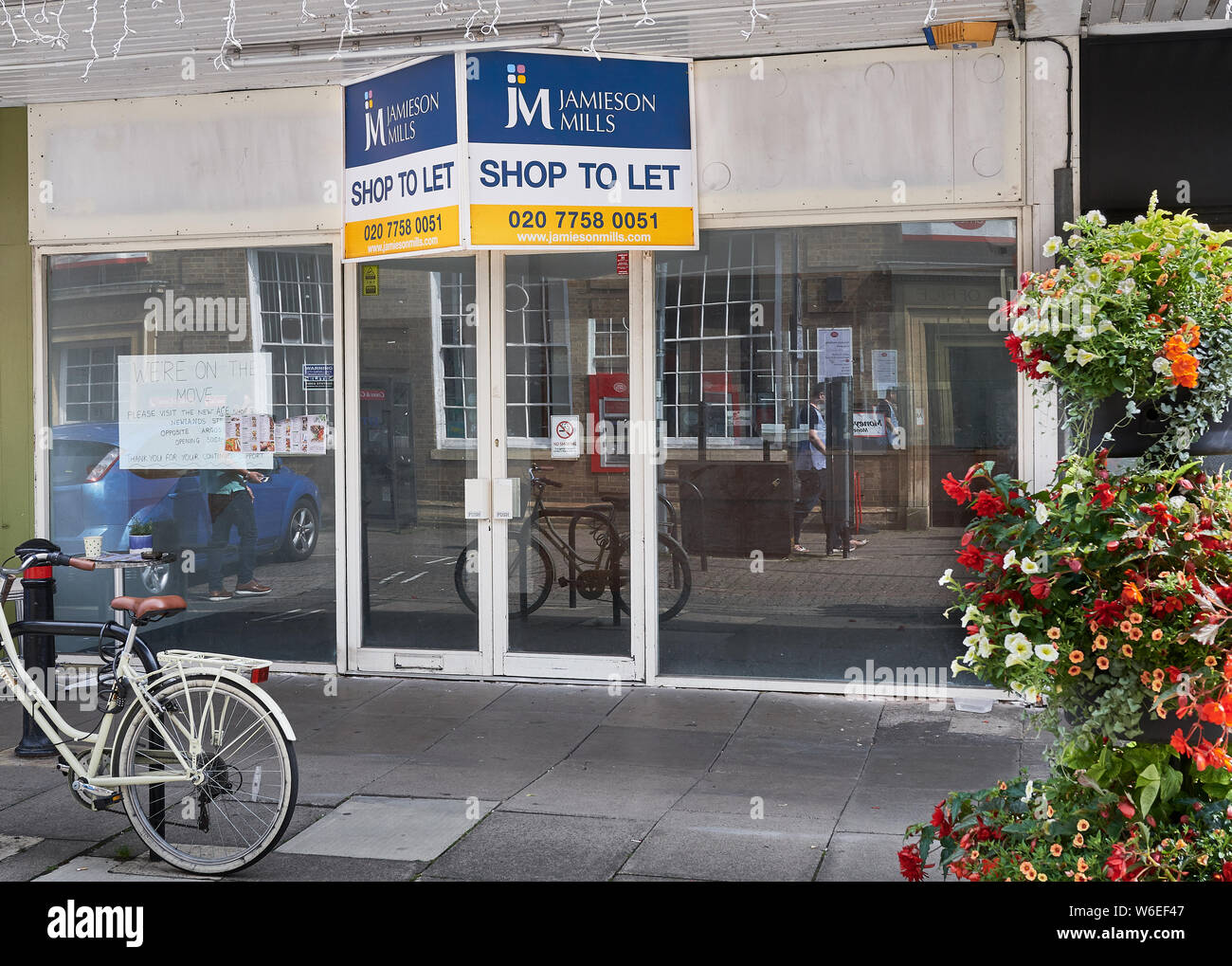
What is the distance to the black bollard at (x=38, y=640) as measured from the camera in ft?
17.8

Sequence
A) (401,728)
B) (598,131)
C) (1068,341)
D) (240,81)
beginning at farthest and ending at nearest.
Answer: (240,81) → (598,131) → (401,728) → (1068,341)

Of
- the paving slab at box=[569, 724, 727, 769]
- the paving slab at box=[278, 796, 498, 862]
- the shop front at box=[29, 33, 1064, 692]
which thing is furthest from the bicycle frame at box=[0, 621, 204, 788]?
the shop front at box=[29, 33, 1064, 692]

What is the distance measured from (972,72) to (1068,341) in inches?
166

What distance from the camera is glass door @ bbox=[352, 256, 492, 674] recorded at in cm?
780

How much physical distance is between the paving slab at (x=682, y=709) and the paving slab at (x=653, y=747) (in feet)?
0.36

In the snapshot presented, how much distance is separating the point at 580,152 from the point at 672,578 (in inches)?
99.7

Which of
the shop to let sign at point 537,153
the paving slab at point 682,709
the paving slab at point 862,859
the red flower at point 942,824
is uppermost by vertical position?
the shop to let sign at point 537,153

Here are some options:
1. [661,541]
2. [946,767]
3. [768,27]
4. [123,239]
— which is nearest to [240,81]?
[123,239]

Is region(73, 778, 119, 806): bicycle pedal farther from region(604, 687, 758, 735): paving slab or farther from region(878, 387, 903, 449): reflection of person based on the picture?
region(878, 387, 903, 449): reflection of person

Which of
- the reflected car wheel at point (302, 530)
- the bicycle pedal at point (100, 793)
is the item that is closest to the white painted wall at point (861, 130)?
the reflected car wheel at point (302, 530)

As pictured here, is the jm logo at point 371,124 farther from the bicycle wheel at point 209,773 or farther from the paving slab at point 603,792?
the bicycle wheel at point 209,773

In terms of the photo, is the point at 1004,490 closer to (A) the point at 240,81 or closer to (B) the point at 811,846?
(B) the point at 811,846

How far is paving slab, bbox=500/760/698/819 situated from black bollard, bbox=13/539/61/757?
2.07m

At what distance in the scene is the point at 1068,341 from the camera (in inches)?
130
